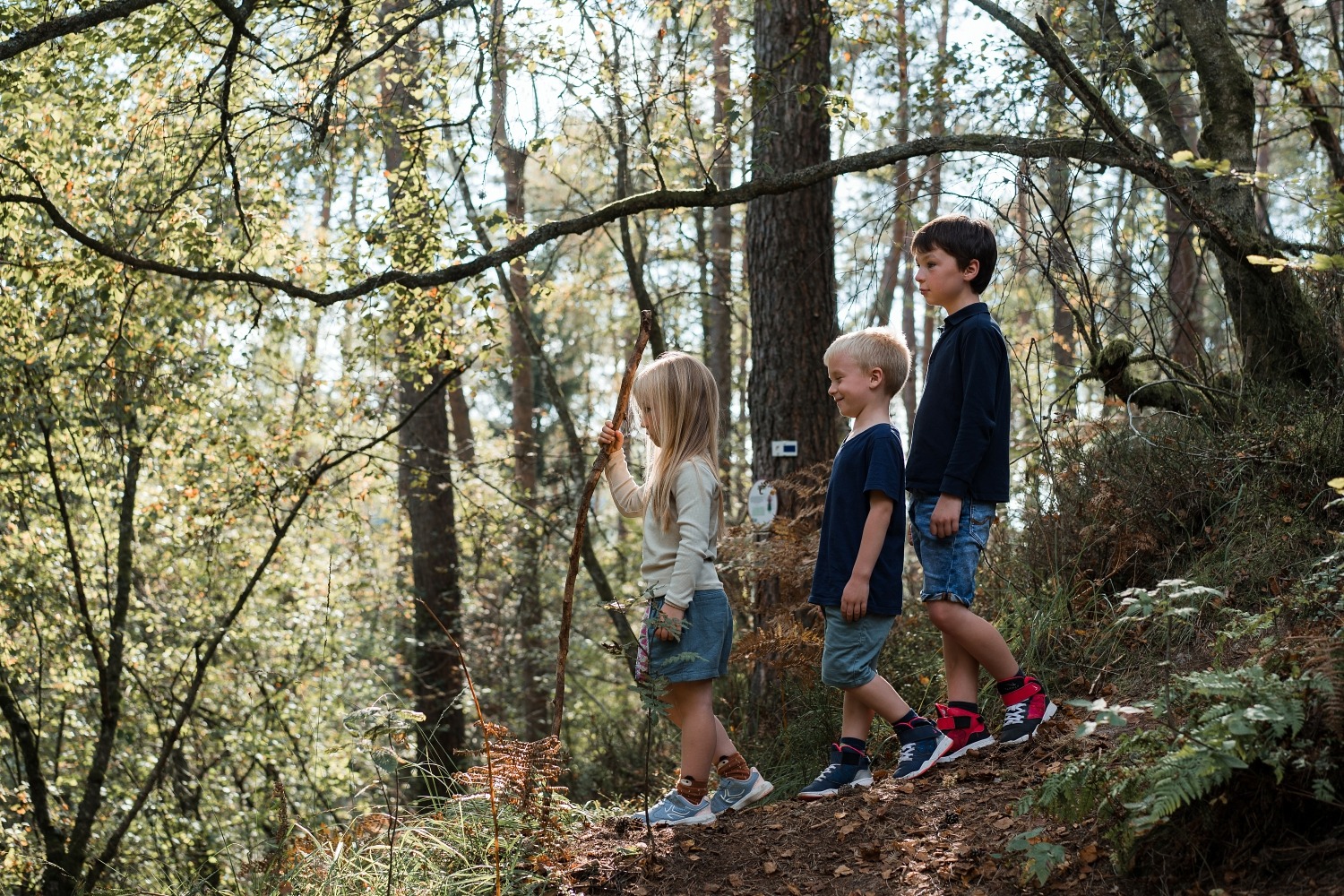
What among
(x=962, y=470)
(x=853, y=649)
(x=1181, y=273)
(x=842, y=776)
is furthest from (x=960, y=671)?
(x=1181, y=273)

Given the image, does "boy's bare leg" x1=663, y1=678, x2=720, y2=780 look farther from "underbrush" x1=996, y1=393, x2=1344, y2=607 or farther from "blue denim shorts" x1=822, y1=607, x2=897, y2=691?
"underbrush" x1=996, y1=393, x2=1344, y2=607

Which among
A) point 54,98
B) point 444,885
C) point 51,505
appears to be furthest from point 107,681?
point 444,885

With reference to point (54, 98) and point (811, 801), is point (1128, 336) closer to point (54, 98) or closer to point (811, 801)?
point (811, 801)

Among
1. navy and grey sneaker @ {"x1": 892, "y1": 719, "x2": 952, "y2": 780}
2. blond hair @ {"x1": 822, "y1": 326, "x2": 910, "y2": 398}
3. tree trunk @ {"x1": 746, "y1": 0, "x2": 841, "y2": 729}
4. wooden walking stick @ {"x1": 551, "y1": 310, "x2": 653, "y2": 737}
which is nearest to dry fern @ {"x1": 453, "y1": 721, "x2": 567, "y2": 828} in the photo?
wooden walking stick @ {"x1": 551, "y1": 310, "x2": 653, "y2": 737}

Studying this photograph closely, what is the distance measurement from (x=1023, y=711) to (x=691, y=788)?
1.27m

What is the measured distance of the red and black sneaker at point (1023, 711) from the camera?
400 cm

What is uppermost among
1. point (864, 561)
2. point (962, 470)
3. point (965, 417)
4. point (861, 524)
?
point (965, 417)

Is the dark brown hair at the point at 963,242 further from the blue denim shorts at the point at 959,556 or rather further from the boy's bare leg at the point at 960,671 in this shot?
the boy's bare leg at the point at 960,671

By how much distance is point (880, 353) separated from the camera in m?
4.05

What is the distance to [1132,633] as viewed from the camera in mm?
4707

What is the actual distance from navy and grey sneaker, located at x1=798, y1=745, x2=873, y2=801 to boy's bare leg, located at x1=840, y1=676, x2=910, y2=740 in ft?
0.24

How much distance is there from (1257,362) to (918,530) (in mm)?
2541

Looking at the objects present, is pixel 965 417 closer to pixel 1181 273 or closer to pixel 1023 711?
pixel 1023 711

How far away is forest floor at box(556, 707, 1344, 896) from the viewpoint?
9.46 ft
